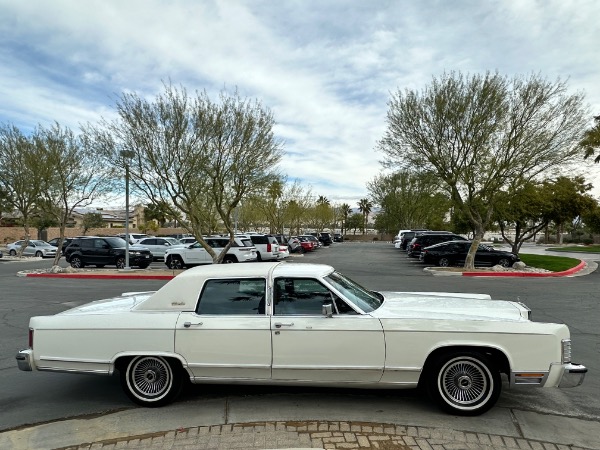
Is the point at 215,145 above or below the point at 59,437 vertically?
above

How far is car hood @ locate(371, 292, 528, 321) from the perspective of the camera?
4.31 metres

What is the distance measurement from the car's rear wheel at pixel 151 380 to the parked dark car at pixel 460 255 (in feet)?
62.8

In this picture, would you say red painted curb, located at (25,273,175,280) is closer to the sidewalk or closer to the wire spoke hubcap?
the sidewalk

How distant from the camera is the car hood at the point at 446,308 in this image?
4.31 metres

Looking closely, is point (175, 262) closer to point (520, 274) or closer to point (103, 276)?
point (103, 276)

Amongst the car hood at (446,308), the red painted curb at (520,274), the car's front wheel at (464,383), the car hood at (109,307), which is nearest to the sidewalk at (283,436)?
the car's front wheel at (464,383)

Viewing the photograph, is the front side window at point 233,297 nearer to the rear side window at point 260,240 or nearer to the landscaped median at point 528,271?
the landscaped median at point 528,271

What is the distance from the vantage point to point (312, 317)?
431 cm

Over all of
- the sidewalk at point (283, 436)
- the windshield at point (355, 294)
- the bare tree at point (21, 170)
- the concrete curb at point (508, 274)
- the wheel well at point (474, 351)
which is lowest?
the concrete curb at point (508, 274)

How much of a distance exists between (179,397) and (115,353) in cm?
83

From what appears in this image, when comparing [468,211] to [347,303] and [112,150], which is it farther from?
[347,303]

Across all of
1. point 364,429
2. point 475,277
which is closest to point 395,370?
point 364,429

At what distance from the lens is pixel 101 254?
70.7ft

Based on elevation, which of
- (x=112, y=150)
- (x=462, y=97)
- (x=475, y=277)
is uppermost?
(x=462, y=97)
